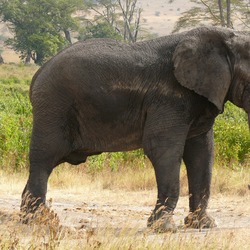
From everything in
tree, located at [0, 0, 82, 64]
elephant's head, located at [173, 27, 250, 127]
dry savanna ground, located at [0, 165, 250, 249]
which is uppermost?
elephant's head, located at [173, 27, 250, 127]

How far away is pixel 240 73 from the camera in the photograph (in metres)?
8.39

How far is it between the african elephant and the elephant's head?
0.01 meters

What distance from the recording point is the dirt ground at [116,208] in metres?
9.09

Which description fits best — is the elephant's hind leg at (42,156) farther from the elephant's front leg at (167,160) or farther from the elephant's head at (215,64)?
the elephant's head at (215,64)

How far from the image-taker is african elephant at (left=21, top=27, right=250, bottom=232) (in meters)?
8.27

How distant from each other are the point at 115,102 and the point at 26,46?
53199 mm

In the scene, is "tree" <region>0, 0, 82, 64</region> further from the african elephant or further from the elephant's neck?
the elephant's neck

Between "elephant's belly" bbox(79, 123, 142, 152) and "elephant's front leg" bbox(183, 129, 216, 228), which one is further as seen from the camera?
"elephant's front leg" bbox(183, 129, 216, 228)

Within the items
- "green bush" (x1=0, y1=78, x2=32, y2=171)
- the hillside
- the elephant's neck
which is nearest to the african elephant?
the elephant's neck

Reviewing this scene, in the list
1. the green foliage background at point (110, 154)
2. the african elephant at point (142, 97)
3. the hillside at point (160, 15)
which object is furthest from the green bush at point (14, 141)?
the hillside at point (160, 15)

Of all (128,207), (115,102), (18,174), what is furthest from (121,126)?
(18,174)

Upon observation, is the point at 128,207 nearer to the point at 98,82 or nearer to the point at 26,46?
the point at 98,82

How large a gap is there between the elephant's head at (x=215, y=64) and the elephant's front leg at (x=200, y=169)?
72 centimetres

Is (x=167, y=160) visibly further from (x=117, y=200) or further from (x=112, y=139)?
(x=117, y=200)
